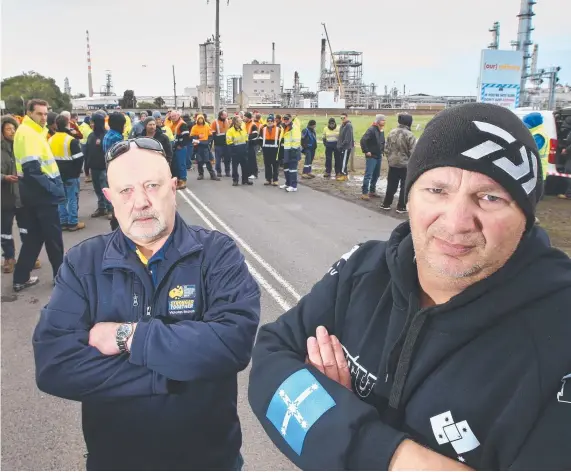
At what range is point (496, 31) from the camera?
2609 centimetres

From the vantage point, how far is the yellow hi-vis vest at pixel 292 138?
42.7ft

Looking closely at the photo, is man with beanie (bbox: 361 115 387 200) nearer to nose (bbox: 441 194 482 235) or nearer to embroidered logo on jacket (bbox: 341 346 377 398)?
embroidered logo on jacket (bbox: 341 346 377 398)

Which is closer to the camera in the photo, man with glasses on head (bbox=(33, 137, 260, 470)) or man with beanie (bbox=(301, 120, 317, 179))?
man with glasses on head (bbox=(33, 137, 260, 470))

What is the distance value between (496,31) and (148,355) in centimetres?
2953

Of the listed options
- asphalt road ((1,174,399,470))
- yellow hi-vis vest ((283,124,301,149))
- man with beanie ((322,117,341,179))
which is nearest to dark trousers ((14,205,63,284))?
asphalt road ((1,174,399,470))

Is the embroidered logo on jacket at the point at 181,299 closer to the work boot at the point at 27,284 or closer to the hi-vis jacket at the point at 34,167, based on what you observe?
the hi-vis jacket at the point at 34,167

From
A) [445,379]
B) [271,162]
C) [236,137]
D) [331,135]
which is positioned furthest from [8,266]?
[331,135]

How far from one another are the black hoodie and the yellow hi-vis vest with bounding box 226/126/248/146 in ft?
42.2

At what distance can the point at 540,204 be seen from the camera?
33.6 ft

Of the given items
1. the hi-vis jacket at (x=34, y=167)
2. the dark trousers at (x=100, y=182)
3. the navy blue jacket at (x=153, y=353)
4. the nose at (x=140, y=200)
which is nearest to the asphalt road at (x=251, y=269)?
the dark trousers at (x=100, y=182)

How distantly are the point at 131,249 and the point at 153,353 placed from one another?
18.0 inches

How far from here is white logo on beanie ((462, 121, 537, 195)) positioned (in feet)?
3.67

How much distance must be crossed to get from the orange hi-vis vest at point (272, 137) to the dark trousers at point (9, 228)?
844cm

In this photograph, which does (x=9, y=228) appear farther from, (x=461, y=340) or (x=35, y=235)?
(x=461, y=340)
